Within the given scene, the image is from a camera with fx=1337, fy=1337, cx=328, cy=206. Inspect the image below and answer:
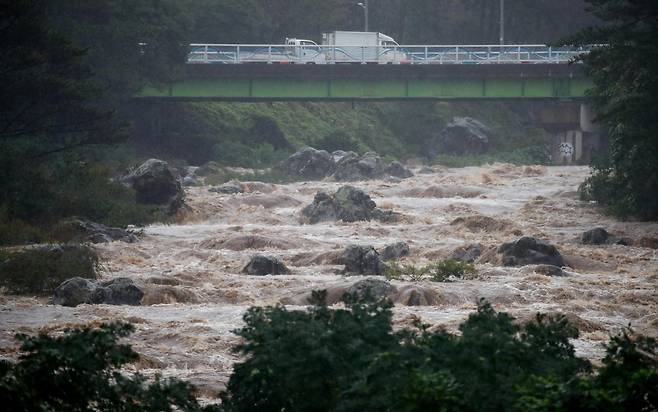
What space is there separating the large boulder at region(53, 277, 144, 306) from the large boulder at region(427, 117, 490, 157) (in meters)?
67.9

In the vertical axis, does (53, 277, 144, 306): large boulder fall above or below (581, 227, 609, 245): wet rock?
above

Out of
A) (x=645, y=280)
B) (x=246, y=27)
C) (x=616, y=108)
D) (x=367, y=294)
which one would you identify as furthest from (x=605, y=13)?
(x=246, y=27)

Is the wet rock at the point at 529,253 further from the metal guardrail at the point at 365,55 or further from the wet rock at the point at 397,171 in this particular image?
the metal guardrail at the point at 365,55

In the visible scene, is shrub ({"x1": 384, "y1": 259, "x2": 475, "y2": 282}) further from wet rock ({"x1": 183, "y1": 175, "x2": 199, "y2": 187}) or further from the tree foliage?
wet rock ({"x1": 183, "y1": 175, "x2": 199, "y2": 187})

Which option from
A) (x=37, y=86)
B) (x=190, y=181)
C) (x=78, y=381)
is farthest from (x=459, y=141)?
(x=78, y=381)

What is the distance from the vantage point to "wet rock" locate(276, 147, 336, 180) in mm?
78562

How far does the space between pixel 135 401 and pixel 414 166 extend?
244 feet

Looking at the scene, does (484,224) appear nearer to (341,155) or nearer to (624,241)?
(624,241)

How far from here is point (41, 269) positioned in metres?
33.2

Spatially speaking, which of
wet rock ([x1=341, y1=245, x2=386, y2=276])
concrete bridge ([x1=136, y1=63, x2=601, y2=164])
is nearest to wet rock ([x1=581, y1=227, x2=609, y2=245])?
wet rock ([x1=341, y1=245, x2=386, y2=276])

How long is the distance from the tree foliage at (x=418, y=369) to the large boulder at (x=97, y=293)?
1463 cm

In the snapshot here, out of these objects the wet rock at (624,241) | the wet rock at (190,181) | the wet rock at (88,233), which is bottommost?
the wet rock at (190,181)

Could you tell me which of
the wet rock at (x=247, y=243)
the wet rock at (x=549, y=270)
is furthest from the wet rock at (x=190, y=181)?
the wet rock at (x=549, y=270)

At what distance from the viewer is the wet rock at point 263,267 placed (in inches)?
1433
